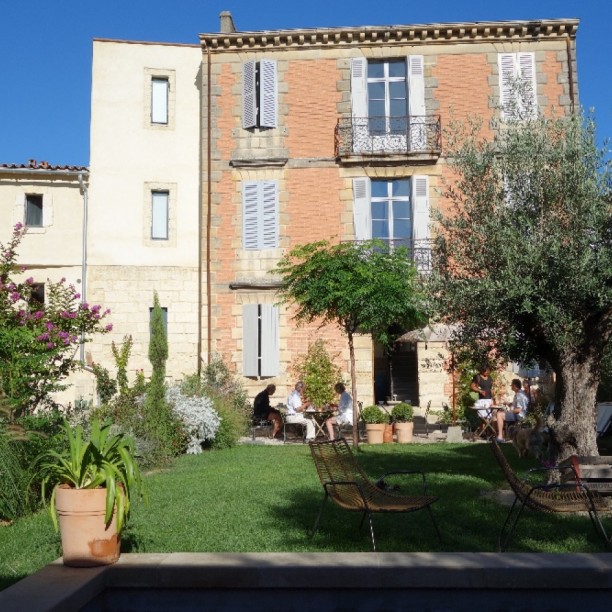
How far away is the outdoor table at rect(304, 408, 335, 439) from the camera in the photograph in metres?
14.5

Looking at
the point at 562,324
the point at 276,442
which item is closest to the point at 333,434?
the point at 276,442

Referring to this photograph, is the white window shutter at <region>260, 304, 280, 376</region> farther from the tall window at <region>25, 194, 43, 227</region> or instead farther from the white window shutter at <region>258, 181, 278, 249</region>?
the tall window at <region>25, 194, 43, 227</region>

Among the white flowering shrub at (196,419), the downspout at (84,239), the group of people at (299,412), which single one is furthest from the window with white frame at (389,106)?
the white flowering shrub at (196,419)

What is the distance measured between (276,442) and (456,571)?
34.7 ft

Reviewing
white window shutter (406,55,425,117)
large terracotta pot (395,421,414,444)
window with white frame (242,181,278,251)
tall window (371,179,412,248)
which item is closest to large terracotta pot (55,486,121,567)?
large terracotta pot (395,421,414,444)

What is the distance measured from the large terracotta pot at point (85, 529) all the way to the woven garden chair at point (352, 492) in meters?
1.69

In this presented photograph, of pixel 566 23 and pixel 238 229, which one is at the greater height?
pixel 566 23

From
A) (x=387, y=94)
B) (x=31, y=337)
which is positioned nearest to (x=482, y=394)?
(x=387, y=94)

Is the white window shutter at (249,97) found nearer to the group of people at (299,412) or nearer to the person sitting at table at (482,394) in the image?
the group of people at (299,412)

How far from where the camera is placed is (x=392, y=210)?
18.5 meters

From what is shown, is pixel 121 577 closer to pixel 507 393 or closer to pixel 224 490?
pixel 224 490

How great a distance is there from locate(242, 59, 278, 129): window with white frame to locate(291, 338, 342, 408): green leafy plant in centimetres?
547

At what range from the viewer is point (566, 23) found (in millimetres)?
18375

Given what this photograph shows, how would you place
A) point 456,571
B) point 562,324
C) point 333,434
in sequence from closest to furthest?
point 456,571 < point 562,324 < point 333,434
